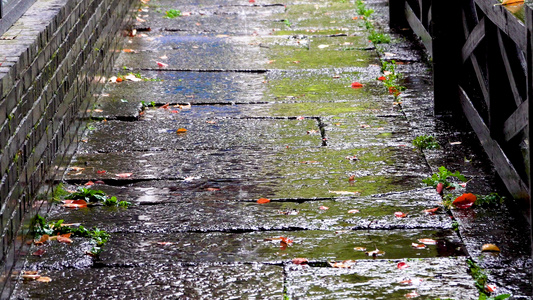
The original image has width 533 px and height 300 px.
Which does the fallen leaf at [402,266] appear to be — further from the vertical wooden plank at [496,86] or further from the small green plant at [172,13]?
the small green plant at [172,13]

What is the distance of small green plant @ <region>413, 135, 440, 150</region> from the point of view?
5121 mm

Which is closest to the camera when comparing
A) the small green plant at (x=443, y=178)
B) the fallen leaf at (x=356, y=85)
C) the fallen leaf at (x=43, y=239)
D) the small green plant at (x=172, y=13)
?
the fallen leaf at (x=43, y=239)

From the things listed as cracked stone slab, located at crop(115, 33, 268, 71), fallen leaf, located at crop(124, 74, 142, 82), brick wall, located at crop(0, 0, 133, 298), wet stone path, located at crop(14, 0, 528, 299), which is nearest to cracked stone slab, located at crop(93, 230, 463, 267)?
wet stone path, located at crop(14, 0, 528, 299)

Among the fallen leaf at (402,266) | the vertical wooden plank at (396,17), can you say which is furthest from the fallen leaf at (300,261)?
the vertical wooden plank at (396,17)

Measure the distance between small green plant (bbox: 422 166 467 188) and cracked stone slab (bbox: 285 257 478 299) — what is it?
0.93 meters

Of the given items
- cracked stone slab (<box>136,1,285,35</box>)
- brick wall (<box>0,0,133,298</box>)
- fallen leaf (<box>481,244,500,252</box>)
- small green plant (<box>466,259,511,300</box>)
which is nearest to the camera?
small green plant (<box>466,259,511,300</box>)

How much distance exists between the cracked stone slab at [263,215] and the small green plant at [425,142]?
772mm

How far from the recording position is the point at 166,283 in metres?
3.46

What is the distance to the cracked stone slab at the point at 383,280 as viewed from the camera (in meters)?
3.30

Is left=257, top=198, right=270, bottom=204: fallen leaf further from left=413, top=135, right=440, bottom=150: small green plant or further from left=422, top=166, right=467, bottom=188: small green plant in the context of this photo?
left=413, top=135, right=440, bottom=150: small green plant

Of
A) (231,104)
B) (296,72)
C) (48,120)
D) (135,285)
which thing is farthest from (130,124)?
(135,285)

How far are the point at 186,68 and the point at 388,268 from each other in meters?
4.24

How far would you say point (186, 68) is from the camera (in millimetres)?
7285

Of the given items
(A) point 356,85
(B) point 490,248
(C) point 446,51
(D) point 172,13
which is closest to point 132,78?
(A) point 356,85
